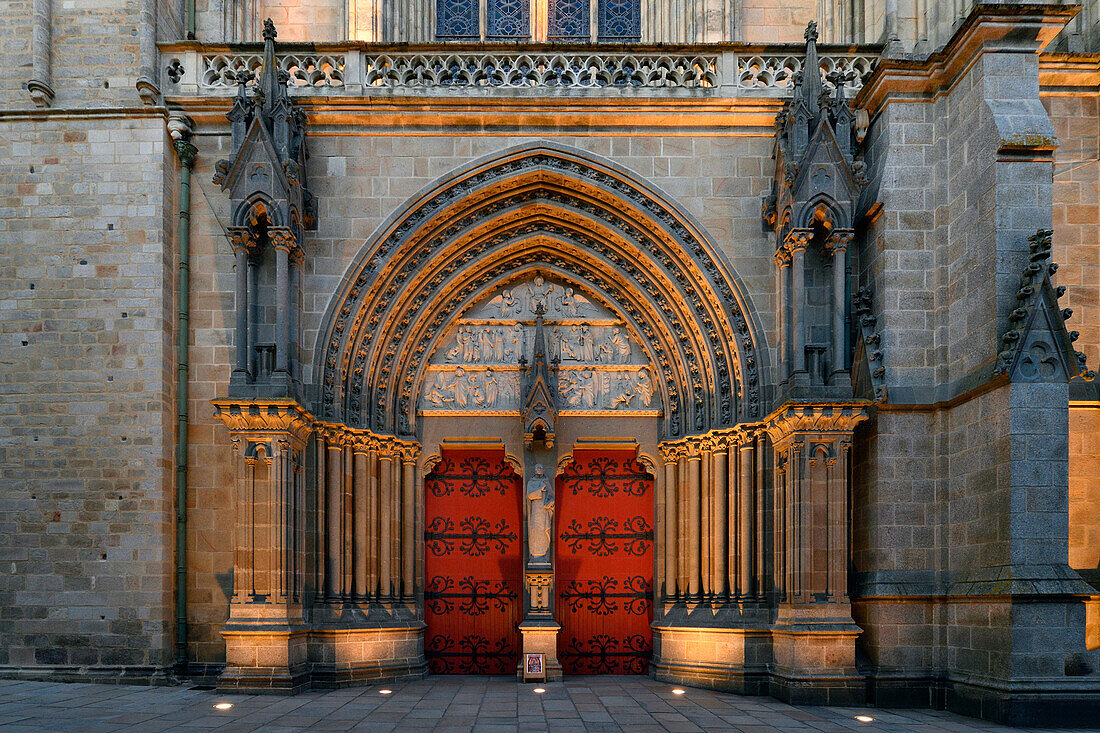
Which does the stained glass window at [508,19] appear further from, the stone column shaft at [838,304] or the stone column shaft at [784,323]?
the stone column shaft at [838,304]

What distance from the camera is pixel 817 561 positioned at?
34.1ft

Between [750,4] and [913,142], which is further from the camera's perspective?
[750,4]

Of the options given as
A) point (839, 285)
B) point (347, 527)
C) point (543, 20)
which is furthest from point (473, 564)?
point (543, 20)

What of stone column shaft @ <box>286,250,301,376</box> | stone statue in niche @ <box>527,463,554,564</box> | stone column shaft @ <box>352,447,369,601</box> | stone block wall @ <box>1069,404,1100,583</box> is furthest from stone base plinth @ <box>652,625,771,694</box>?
stone column shaft @ <box>286,250,301,376</box>

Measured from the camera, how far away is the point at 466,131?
38.8 ft

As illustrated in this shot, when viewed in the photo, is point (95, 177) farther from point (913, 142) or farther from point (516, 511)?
point (913, 142)

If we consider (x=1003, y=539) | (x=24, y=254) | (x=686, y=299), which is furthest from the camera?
(x=686, y=299)

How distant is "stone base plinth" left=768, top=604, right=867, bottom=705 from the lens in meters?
10.1

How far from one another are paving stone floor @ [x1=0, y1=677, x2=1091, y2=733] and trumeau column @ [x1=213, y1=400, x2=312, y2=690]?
0.36 meters

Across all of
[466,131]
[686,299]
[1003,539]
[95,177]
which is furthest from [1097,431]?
[95,177]

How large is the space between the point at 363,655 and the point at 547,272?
5517 mm

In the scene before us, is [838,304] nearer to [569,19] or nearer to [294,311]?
[569,19]

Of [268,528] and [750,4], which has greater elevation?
[750,4]

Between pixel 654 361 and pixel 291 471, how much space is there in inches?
196
